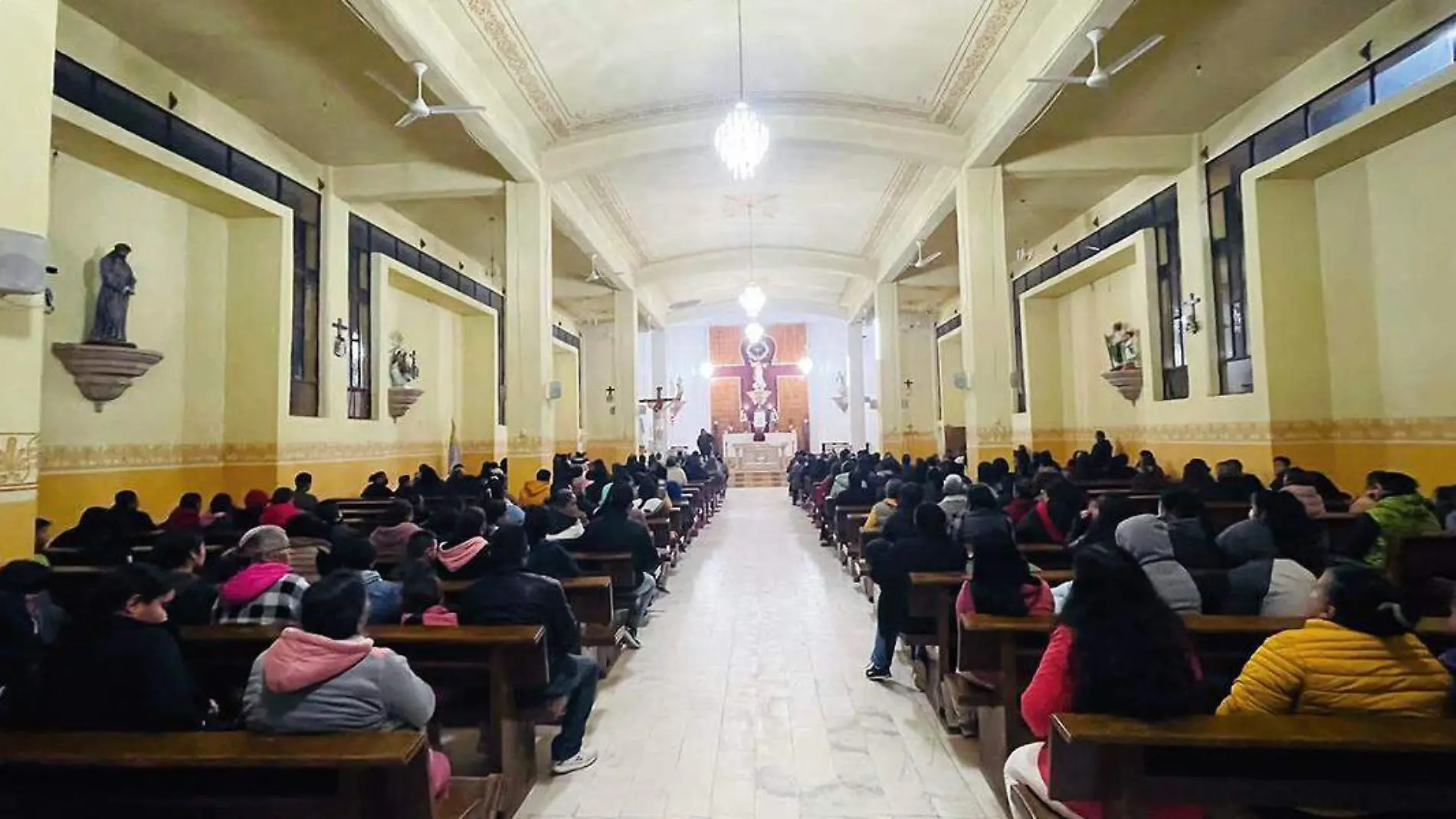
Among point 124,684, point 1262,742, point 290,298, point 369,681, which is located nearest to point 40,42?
point 124,684

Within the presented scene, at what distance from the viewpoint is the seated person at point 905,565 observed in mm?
4074

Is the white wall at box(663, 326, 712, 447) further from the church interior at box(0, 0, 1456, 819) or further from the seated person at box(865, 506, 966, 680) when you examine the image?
the seated person at box(865, 506, 966, 680)

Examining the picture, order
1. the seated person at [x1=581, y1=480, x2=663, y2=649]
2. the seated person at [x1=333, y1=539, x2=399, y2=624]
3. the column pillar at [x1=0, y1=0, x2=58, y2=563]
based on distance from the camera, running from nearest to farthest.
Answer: the seated person at [x1=333, y1=539, x2=399, y2=624], the column pillar at [x1=0, y1=0, x2=58, y2=563], the seated person at [x1=581, y1=480, x2=663, y2=649]

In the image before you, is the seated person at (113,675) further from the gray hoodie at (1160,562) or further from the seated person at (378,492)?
the seated person at (378,492)

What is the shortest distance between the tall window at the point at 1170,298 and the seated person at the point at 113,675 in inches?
363

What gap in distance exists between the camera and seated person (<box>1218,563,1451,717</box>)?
1.82 meters

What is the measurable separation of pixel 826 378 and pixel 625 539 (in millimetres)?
19296

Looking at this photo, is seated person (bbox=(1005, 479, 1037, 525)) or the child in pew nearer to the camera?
the child in pew

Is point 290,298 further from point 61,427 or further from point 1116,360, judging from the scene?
point 1116,360

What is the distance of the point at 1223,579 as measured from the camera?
3146 millimetres

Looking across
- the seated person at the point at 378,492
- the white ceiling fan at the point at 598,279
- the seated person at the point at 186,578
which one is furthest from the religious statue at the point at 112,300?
the white ceiling fan at the point at 598,279

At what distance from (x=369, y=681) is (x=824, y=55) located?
273 inches

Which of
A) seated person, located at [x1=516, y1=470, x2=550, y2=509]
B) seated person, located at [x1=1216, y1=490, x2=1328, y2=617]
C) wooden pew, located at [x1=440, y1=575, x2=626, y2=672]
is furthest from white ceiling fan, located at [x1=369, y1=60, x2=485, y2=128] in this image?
seated person, located at [x1=1216, y1=490, x2=1328, y2=617]

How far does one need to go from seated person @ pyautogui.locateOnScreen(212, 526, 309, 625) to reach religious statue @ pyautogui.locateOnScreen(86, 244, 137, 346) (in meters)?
4.11
